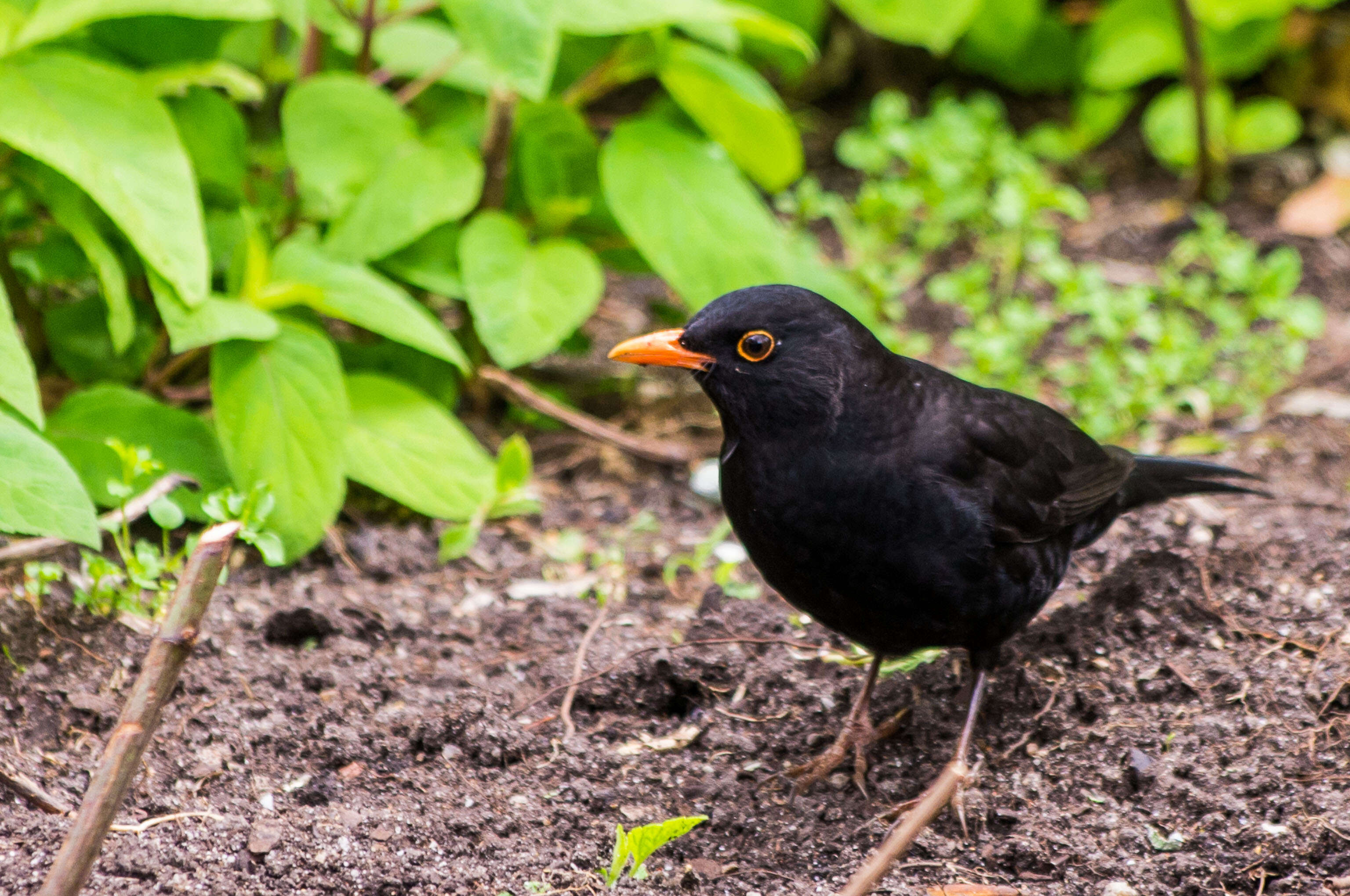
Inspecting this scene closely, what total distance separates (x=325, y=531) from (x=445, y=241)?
3.74 ft

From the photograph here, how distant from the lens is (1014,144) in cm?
668

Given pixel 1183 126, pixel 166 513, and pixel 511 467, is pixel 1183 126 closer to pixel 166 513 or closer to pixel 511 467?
pixel 511 467

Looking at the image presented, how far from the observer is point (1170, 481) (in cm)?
383

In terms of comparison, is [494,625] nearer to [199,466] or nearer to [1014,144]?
[199,466]

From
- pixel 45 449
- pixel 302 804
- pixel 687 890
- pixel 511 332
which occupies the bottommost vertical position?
pixel 302 804

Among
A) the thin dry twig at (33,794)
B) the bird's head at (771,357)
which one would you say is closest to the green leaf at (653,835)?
the bird's head at (771,357)

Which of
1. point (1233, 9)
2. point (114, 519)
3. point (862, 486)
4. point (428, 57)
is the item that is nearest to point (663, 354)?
point (862, 486)

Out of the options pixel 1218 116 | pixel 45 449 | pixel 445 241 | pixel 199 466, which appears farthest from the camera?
pixel 1218 116

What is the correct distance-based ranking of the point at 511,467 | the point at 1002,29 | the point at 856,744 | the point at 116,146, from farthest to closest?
the point at 1002,29
the point at 511,467
the point at 116,146
the point at 856,744

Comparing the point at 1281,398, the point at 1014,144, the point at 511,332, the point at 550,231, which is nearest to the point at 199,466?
the point at 511,332

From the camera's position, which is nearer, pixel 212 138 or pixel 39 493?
pixel 39 493

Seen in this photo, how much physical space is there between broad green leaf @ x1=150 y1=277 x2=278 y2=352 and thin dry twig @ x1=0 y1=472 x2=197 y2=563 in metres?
0.39

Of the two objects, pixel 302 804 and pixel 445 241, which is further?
pixel 445 241

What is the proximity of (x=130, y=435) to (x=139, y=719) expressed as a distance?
1.88 metres
